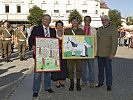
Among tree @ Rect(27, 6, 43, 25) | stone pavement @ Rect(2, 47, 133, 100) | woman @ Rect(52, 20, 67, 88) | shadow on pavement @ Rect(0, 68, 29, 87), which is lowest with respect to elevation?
stone pavement @ Rect(2, 47, 133, 100)

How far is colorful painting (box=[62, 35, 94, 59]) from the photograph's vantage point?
27.6ft

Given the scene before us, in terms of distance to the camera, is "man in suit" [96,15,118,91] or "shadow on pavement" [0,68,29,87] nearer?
"man in suit" [96,15,118,91]

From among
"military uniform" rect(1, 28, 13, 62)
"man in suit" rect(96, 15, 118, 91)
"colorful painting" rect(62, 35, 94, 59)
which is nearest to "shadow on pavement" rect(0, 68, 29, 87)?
"colorful painting" rect(62, 35, 94, 59)

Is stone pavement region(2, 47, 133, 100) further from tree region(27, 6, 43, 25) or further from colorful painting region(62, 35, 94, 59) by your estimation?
tree region(27, 6, 43, 25)

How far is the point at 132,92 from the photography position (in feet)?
28.1

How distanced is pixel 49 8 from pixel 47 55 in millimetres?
74957

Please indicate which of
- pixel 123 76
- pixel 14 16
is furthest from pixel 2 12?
pixel 123 76

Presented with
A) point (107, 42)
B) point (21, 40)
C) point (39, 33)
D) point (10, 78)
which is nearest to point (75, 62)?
point (107, 42)

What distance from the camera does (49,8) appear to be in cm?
8238

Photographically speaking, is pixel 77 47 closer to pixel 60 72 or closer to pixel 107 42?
pixel 107 42

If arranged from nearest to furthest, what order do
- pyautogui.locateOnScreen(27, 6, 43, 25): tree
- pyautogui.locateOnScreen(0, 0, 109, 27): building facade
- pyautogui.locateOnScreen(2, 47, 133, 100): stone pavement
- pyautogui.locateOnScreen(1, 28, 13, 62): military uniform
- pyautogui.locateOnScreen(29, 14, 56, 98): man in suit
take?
pyautogui.locateOnScreen(2, 47, 133, 100): stone pavement, pyautogui.locateOnScreen(29, 14, 56, 98): man in suit, pyautogui.locateOnScreen(1, 28, 13, 62): military uniform, pyautogui.locateOnScreen(27, 6, 43, 25): tree, pyautogui.locateOnScreen(0, 0, 109, 27): building facade

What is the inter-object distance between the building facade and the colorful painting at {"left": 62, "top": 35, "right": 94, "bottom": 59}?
233 feet

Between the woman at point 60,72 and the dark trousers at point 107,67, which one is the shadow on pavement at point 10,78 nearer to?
the woman at point 60,72

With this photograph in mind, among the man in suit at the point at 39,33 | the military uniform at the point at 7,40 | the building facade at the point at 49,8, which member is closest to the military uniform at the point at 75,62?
the man in suit at the point at 39,33
